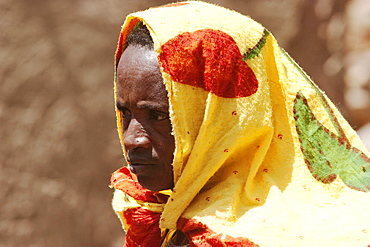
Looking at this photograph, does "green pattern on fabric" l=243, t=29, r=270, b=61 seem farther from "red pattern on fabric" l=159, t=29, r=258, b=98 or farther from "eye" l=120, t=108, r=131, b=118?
"eye" l=120, t=108, r=131, b=118

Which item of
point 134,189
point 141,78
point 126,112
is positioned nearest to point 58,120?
point 134,189

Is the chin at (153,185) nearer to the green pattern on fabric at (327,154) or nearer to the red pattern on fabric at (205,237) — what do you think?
the red pattern on fabric at (205,237)

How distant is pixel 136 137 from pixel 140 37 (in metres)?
0.31

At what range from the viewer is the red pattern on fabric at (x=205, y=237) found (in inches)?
62.6

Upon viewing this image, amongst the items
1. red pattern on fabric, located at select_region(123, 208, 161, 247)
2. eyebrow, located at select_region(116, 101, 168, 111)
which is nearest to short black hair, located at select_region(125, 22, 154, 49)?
eyebrow, located at select_region(116, 101, 168, 111)

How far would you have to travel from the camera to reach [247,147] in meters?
1.75

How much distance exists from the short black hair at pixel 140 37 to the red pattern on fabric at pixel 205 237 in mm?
A: 517

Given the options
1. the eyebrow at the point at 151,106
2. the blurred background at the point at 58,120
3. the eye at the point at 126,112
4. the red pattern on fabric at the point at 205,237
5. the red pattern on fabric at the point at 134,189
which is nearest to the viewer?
the red pattern on fabric at the point at 205,237

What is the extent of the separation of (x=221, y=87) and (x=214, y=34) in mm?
155

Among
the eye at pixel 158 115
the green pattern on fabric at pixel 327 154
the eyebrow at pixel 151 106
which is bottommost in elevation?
the green pattern on fabric at pixel 327 154

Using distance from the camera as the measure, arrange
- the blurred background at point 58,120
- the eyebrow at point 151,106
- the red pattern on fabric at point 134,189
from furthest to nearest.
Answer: the blurred background at point 58,120, the red pattern on fabric at point 134,189, the eyebrow at point 151,106

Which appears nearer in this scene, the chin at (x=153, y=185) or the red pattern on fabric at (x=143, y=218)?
the chin at (x=153, y=185)

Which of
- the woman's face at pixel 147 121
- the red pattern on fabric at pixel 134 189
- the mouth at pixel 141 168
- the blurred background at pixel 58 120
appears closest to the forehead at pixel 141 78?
the woman's face at pixel 147 121

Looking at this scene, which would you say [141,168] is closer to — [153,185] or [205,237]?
[153,185]
